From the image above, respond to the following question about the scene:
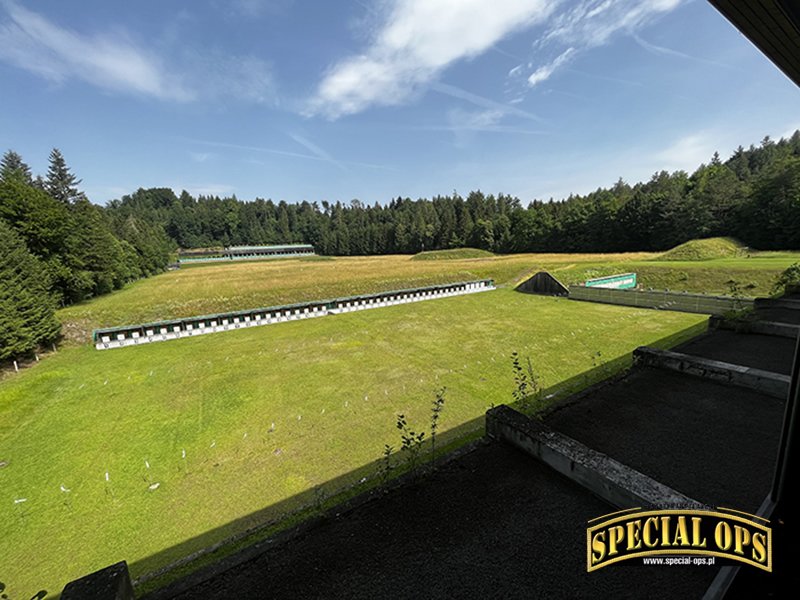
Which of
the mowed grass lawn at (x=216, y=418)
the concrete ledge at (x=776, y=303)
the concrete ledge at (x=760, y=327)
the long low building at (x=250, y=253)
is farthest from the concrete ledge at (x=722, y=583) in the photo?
the long low building at (x=250, y=253)

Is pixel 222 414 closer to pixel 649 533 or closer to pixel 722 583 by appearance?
pixel 649 533

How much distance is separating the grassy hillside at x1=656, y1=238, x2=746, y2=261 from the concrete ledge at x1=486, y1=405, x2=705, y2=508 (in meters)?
42.8

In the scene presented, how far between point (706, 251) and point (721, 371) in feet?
138

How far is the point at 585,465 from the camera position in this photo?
377 cm

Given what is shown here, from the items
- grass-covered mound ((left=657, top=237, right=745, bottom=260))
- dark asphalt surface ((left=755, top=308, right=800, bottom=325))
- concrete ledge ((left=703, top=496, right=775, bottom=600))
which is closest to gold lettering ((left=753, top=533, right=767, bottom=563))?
concrete ledge ((left=703, top=496, right=775, bottom=600))

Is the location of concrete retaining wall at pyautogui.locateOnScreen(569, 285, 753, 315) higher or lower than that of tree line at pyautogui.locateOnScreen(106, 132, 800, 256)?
lower

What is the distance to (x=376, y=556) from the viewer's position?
10.4 feet

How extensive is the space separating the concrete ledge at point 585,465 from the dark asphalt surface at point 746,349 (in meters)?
6.41

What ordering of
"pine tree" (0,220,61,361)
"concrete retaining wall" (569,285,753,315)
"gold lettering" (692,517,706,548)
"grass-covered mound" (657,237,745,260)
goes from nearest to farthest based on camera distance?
"gold lettering" (692,517,706,548), "pine tree" (0,220,61,361), "concrete retaining wall" (569,285,753,315), "grass-covered mound" (657,237,745,260)

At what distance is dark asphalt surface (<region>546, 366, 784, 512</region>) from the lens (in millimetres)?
3957

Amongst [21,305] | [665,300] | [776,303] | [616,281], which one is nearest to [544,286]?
[616,281]

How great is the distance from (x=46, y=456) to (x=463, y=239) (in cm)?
8458

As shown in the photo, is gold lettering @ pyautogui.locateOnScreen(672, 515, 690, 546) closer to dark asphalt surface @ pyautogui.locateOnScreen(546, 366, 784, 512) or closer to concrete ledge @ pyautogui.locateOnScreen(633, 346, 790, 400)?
dark asphalt surface @ pyautogui.locateOnScreen(546, 366, 784, 512)

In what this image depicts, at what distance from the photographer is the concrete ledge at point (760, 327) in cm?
912
